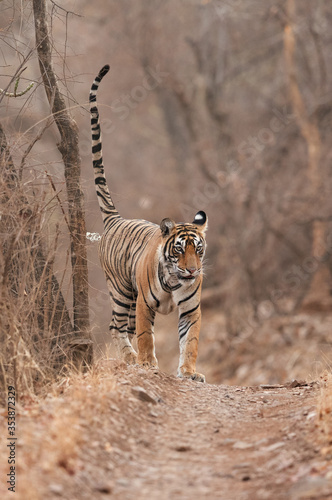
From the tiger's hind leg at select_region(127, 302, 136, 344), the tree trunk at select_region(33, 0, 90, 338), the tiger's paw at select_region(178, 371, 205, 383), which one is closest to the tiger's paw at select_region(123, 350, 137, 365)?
the tiger's hind leg at select_region(127, 302, 136, 344)

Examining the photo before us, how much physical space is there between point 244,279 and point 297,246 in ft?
7.44

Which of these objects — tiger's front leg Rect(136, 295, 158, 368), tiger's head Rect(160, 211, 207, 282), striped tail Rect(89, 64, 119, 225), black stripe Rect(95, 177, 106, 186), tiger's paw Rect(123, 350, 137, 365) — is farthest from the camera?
black stripe Rect(95, 177, 106, 186)

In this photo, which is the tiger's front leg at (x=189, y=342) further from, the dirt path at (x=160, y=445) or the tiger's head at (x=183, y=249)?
the dirt path at (x=160, y=445)

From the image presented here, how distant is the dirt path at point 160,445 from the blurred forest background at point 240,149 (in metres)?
9.17

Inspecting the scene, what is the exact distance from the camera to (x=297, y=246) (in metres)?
19.9

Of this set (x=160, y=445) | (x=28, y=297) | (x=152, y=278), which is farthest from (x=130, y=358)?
(x=160, y=445)

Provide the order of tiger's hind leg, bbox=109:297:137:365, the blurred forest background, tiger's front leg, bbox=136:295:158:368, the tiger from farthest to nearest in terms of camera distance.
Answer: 1. the blurred forest background
2. tiger's hind leg, bbox=109:297:137:365
3. tiger's front leg, bbox=136:295:158:368
4. the tiger

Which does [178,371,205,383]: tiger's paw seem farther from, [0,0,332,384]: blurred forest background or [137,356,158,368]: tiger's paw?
[0,0,332,384]: blurred forest background

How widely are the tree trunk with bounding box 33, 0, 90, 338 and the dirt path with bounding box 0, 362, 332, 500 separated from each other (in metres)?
0.69

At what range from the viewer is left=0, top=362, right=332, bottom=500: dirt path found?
13.1 feet

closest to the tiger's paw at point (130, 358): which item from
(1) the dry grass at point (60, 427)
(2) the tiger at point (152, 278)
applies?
(2) the tiger at point (152, 278)

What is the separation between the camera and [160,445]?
16.2 ft

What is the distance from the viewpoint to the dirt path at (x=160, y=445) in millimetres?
4004

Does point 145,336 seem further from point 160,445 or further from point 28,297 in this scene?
point 160,445
